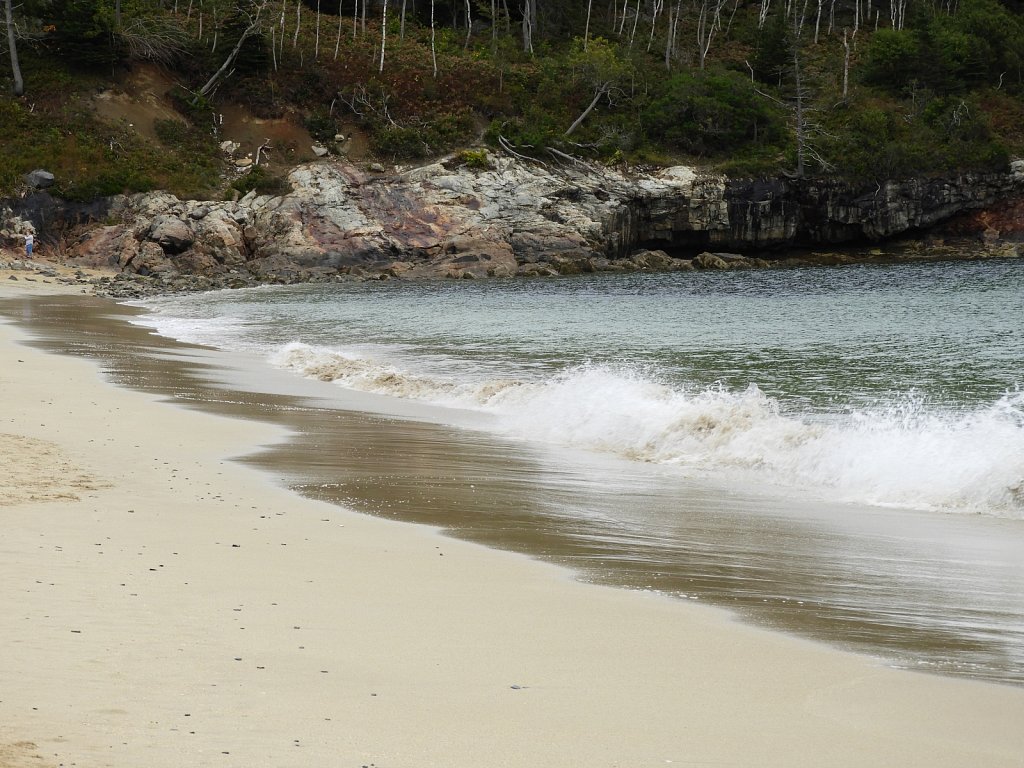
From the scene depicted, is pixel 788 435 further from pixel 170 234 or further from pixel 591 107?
pixel 591 107

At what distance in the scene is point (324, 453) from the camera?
27.6ft

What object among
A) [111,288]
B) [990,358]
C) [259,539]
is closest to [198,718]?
[259,539]

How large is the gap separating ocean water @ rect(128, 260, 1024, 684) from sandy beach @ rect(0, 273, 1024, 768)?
A: 52 cm

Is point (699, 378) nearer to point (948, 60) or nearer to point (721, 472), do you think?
point (721, 472)

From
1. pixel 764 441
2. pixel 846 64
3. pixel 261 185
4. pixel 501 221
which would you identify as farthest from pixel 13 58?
pixel 764 441

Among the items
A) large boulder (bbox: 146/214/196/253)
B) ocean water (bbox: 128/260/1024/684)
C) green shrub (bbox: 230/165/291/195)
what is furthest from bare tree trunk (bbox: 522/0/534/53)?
ocean water (bbox: 128/260/1024/684)

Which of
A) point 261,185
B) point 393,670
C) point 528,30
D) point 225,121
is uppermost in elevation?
point 528,30

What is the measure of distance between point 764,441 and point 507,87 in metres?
49.5

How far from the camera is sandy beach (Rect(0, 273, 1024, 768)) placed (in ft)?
9.09

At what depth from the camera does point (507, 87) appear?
55281 mm

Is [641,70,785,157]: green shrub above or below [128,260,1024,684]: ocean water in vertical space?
above

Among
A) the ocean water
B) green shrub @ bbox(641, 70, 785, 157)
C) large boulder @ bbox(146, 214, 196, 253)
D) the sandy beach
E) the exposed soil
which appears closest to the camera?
the sandy beach

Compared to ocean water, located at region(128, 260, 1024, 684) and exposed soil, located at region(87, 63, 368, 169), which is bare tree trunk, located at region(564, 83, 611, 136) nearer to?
exposed soil, located at region(87, 63, 368, 169)

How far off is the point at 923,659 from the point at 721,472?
15.7 feet
